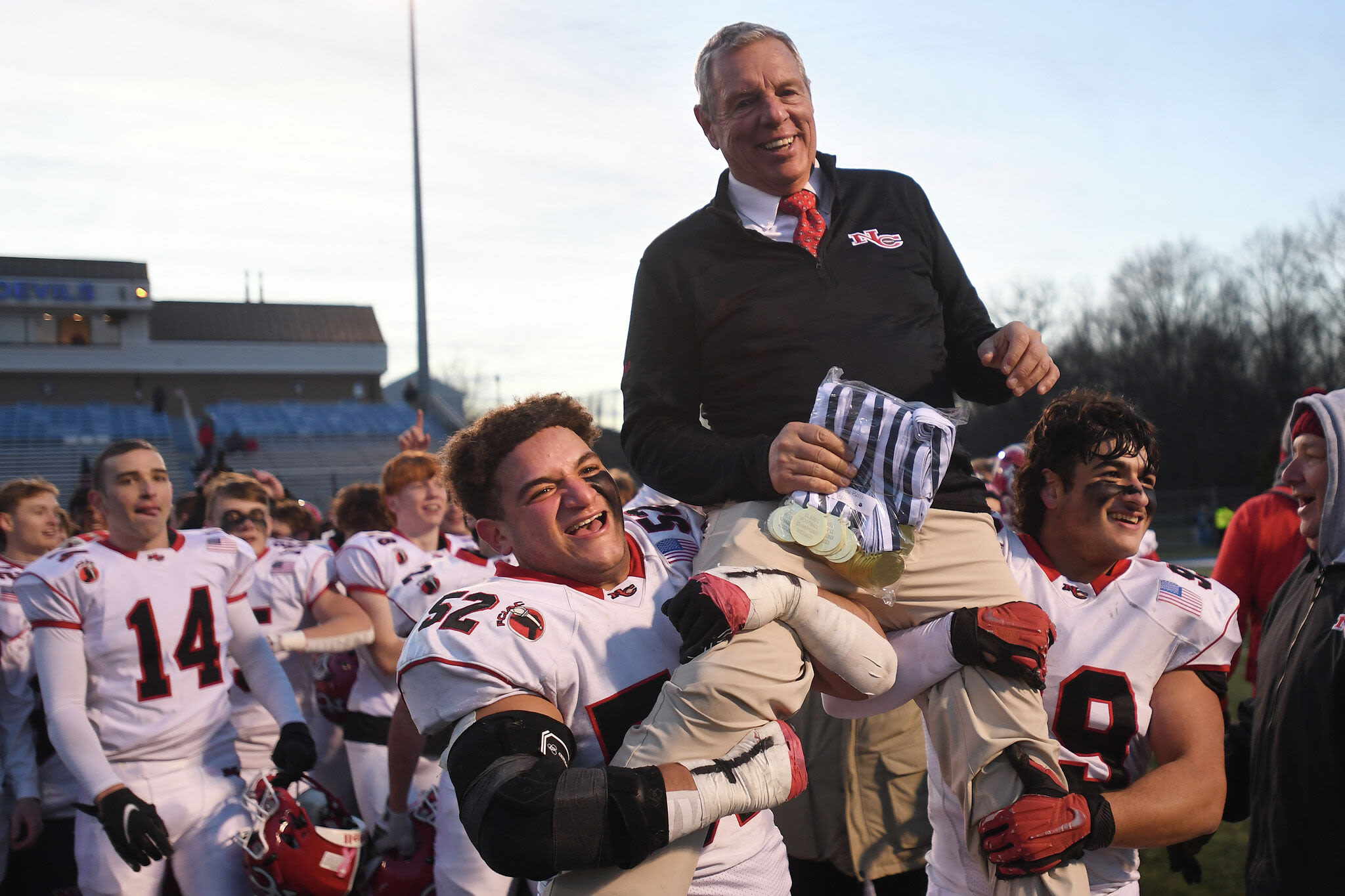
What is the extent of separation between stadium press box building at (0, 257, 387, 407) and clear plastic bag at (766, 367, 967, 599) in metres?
42.2

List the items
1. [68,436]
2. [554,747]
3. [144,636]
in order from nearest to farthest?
[554,747], [144,636], [68,436]

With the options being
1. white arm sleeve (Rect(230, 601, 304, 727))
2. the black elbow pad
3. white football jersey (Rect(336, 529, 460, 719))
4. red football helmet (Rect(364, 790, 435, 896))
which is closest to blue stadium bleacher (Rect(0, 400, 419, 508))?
white football jersey (Rect(336, 529, 460, 719))

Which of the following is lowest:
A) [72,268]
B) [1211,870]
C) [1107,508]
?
[1211,870]

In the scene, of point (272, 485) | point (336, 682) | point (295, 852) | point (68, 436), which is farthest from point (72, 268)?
point (295, 852)

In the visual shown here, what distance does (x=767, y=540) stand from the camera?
98.1 inches

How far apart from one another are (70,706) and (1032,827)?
3.44 meters

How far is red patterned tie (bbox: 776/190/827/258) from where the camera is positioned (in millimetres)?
2738

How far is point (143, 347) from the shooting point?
41.8 metres

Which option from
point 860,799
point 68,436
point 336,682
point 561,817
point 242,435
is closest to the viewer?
point 561,817

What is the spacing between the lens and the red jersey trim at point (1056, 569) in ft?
9.97

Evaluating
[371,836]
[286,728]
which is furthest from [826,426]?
[371,836]

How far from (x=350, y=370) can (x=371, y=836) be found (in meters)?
42.0

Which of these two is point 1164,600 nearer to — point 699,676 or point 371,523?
point 699,676

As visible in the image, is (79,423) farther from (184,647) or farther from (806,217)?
(806,217)
